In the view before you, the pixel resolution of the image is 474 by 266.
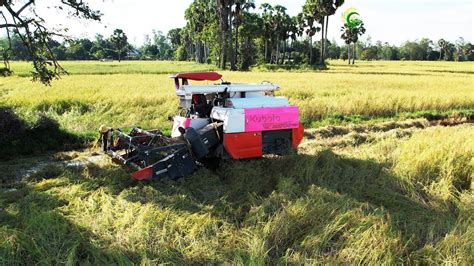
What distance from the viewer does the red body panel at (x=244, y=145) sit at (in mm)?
6703

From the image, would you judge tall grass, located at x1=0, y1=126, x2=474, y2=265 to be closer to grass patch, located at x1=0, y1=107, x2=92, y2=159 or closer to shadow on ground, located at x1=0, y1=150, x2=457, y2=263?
shadow on ground, located at x1=0, y1=150, x2=457, y2=263

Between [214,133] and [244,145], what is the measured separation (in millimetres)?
516

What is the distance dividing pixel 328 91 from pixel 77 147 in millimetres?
11965

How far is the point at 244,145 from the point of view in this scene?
679 cm

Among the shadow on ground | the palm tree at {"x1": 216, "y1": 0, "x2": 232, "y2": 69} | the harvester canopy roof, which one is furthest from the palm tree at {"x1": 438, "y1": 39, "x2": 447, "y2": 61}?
the harvester canopy roof

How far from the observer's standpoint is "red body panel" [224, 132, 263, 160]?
6.70 m

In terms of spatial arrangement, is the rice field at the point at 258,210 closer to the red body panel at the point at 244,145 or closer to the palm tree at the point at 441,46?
the red body panel at the point at 244,145

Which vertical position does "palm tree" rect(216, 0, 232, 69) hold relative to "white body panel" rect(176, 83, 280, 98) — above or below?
above

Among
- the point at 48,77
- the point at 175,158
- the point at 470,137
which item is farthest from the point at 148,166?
the point at 470,137

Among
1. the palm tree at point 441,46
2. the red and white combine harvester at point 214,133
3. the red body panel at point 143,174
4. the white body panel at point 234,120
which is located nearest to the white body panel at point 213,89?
the red and white combine harvester at point 214,133

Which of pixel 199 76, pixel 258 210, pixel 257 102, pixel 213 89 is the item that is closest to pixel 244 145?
pixel 257 102

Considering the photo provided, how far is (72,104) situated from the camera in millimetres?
14219

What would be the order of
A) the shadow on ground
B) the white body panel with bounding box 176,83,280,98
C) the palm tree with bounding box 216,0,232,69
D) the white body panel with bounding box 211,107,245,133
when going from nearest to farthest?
the shadow on ground
the white body panel with bounding box 211,107,245,133
the white body panel with bounding box 176,83,280,98
the palm tree with bounding box 216,0,232,69

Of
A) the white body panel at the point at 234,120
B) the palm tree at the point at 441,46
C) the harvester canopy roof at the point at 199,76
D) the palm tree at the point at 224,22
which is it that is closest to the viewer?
the white body panel at the point at 234,120
